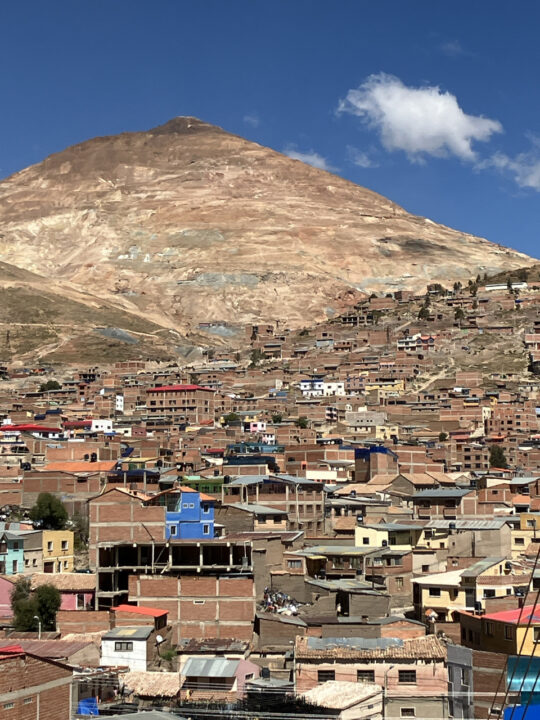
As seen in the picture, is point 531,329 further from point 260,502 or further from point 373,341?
point 260,502

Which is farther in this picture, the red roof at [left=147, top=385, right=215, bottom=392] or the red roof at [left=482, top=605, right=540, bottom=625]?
the red roof at [left=147, top=385, right=215, bottom=392]

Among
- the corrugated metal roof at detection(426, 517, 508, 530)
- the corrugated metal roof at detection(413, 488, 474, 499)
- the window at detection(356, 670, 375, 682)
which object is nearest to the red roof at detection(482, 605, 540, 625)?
the window at detection(356, 670, 375, 682)

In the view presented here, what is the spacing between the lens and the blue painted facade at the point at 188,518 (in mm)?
37719

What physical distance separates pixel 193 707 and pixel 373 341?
107 meters

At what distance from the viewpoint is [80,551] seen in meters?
44.7

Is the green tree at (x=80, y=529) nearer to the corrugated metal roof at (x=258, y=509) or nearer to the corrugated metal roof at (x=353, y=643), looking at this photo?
the corrugated metal roof at (x=258, y=509)

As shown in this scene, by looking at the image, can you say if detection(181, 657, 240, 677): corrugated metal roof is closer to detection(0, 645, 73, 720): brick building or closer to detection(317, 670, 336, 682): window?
detection(317, 670, 336, 682): window

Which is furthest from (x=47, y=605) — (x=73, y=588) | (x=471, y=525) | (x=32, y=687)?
(x=471, y=525)

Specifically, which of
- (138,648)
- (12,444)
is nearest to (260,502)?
(138,648)

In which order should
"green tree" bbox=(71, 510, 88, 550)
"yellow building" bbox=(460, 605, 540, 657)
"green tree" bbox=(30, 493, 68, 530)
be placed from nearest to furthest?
"yellow building" bbox=(460, 605, 540, 657)
"green tree" bbox=(71, 510, 88, 550)
"green tree" bbox=(30, 493, 68, 530)

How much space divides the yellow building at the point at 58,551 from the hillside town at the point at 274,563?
0.07m

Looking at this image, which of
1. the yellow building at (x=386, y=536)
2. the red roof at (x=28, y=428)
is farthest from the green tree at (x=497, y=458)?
the yellow building at (x=386, y=536)

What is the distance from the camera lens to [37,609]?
3272 cm

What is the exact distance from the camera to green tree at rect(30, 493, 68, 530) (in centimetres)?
4794
